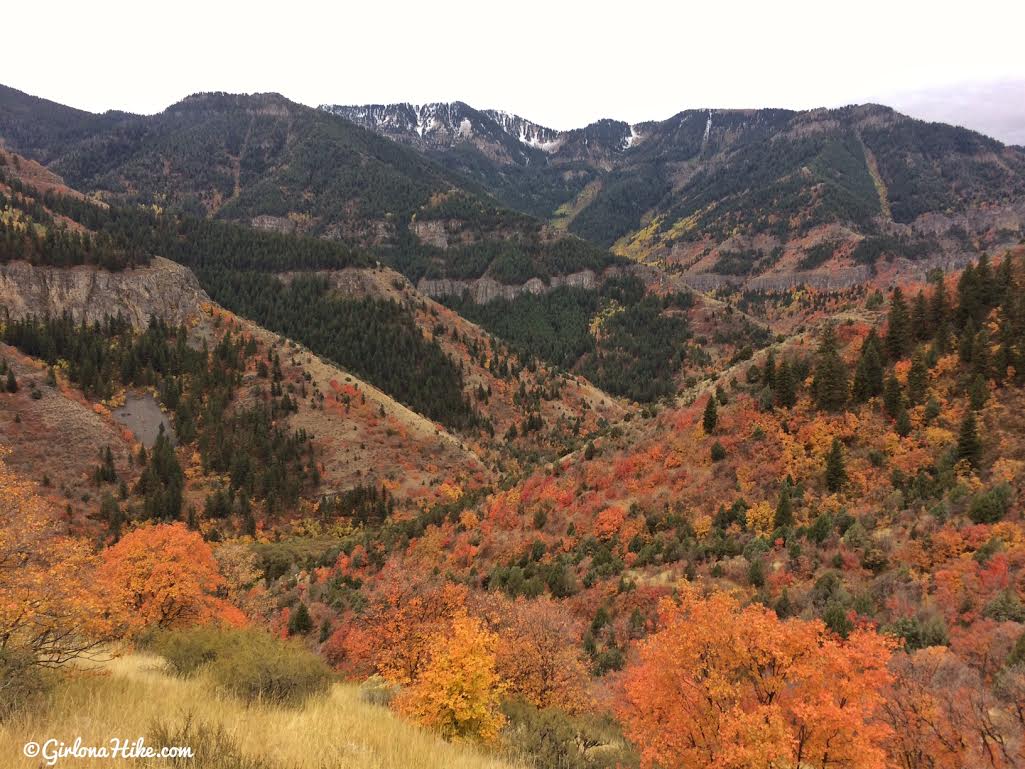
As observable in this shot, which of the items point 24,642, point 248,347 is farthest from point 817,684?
point 248,347

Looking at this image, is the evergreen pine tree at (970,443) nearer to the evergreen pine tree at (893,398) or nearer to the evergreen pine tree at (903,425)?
the evergreen pine tree at (903,425)

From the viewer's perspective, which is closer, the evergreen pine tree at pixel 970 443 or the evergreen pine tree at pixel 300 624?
the evergreen pine tree at pixel 970 443

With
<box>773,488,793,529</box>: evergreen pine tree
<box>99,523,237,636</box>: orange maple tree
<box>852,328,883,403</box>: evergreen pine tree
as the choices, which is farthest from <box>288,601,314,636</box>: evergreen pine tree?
<box>852,328,883,403</box>: evergreen pine tree

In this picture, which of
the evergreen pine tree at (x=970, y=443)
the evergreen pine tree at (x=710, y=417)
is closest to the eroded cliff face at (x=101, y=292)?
the evergreen pine tree at (x=710, y=417)

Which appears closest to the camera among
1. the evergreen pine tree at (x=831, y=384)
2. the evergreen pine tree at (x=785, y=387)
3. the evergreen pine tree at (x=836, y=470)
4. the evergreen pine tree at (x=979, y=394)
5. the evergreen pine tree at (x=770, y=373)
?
the evergreen pine tree at (x=979, y=394)

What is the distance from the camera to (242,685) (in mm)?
16078

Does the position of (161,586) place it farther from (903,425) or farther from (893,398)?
(893,398)

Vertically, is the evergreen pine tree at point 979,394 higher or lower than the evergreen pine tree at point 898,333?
lower

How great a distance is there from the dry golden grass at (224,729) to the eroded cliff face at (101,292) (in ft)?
427

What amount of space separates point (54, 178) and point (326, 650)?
234960 mm

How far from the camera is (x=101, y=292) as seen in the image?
383ft

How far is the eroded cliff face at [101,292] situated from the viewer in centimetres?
10875

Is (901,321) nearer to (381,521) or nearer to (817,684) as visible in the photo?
(817,684)

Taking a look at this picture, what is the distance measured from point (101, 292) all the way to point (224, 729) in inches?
5479
